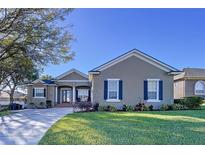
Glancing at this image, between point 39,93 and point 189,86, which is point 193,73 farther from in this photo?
point 39,93

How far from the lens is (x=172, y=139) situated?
834cm

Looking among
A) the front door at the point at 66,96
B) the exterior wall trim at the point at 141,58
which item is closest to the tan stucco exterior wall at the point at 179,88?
the exterior wall trim at the point at 141,58

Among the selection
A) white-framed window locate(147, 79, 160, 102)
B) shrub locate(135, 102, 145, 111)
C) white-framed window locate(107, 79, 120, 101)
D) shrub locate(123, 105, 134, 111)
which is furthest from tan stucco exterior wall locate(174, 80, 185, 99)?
white-framed window locate(107, 79, 120, 101)

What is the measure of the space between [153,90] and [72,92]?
11182mm

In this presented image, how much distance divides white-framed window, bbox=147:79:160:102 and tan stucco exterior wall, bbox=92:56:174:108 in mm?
292

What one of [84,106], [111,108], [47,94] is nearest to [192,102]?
[111,108]

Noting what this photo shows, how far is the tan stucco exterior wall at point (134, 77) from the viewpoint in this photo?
2067 centimetres

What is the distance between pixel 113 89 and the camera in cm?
2070

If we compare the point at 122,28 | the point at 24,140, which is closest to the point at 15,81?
the point at 122,28

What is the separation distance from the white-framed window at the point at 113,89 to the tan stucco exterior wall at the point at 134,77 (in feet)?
1.18

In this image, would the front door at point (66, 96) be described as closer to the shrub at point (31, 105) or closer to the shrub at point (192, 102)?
the shrub at point (31, 105)

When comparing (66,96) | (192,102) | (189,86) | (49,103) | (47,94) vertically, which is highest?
(189,86)

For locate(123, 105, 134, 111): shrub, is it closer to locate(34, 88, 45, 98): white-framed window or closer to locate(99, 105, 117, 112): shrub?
locate(99, 105, 117, 112): shrub

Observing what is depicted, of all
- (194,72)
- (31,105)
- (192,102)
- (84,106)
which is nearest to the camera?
(84,106)
